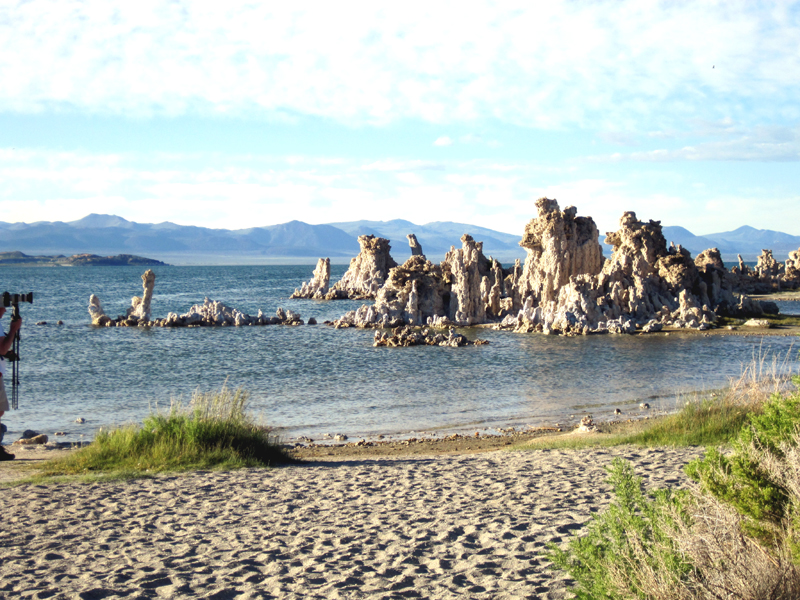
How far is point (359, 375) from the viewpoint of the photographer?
2317 centimetres

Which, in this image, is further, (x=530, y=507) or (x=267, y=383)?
(x=267, y=383)

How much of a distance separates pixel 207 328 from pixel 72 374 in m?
16.7

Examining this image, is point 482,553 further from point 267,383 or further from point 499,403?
point 267,383

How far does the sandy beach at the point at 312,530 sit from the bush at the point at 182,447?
0.60m

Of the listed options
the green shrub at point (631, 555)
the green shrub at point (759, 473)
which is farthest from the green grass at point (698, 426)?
the green shrub at point (631, 555)

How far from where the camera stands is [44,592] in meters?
5.29

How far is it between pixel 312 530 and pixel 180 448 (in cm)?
398

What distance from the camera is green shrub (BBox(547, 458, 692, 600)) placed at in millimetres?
3570

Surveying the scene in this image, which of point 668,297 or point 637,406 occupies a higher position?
point 668,297

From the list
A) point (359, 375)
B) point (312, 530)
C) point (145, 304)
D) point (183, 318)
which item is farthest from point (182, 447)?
Result: point (145, 304)

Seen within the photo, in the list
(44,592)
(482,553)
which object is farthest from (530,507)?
(44,592)

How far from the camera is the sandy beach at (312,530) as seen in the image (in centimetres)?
546

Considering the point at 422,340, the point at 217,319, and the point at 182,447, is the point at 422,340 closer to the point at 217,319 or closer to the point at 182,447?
the point at 217,319

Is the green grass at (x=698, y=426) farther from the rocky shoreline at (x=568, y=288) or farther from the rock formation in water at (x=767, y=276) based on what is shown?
the rock formation in water at (x=767, y=276)
